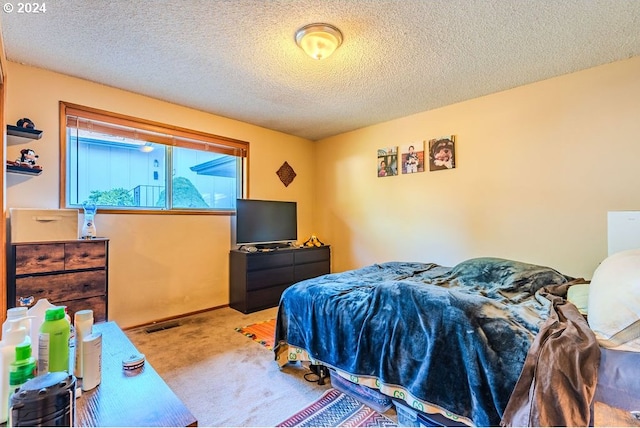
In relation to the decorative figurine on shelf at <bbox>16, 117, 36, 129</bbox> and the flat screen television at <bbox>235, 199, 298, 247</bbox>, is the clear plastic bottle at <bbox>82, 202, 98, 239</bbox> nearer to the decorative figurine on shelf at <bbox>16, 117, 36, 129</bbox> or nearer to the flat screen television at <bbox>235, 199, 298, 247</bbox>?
the decorative figurine on shelf at <bbox>16, 117, 36, 129</bbox>

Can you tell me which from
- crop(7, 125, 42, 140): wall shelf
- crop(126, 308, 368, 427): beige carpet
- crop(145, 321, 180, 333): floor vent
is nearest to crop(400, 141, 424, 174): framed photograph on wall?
crop(126, 308, 368, 427): beige carpet

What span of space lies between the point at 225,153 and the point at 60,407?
3.55 m

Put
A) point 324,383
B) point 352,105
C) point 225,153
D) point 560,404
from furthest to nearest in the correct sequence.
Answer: point 225,153
point 352,105
point 324,383
point 560,404

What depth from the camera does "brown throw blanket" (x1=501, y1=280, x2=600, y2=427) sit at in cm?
104

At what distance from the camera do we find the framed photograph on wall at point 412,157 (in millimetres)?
3691

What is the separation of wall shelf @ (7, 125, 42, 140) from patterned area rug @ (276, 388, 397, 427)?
292 centimetres

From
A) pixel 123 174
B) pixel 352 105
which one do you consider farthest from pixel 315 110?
pixel 123 174

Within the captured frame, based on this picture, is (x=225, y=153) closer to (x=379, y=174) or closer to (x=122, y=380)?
(x=379, y=174)

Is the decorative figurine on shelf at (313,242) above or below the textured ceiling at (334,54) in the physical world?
below

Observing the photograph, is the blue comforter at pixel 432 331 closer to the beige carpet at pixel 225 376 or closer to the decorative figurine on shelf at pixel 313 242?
the beige carpet at pixel 225 376

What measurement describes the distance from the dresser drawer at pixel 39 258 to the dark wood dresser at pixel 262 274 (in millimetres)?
1727

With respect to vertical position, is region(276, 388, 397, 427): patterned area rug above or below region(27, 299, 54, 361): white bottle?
below

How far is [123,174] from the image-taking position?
3133 mm

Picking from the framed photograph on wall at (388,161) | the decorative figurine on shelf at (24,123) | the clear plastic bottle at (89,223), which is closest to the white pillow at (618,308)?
the framed photograph on wall at (388,161)
